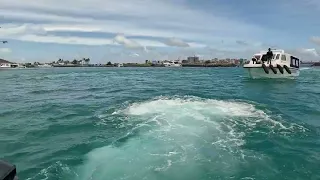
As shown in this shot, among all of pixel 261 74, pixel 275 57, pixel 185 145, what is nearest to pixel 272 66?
pixel 261 74

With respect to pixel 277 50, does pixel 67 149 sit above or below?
below

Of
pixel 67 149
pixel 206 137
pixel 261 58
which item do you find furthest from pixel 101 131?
pixel 261 58

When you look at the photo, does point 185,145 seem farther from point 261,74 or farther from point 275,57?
point 275,57

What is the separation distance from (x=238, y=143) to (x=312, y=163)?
2791 millimetres

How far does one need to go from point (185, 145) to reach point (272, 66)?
127ft

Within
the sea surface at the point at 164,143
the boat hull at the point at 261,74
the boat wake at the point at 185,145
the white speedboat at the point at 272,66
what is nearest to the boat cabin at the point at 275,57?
the white speedboat at the point at 272,66

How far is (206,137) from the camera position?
13.8m

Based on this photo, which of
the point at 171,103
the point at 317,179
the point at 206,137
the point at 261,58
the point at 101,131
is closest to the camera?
the point at 317,179

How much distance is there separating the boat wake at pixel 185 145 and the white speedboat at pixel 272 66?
29506 mm

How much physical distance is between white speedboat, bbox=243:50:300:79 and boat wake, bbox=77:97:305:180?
29.5 m

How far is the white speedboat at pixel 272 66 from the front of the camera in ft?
157

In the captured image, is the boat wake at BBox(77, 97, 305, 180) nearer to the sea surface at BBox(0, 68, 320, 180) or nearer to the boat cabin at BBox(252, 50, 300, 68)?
the sea surface at BBox(0, 68, 320, 180)

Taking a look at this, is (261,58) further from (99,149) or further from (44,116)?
(99,149)

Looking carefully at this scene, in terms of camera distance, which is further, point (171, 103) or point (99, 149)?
point (171, 103)
